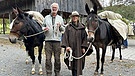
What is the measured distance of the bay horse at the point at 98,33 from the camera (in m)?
5.61

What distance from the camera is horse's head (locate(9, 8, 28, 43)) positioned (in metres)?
5.82

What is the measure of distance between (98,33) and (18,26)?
2328 millimetres

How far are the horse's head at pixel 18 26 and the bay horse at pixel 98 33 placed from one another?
1787mm

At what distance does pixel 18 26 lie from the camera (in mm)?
5891

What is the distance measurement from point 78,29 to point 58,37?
0.69 m

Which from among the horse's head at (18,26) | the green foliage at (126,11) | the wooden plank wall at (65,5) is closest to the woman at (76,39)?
the horse's head at (18,26)

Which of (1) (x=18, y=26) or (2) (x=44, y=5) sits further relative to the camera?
(2) (x=44, y=5)

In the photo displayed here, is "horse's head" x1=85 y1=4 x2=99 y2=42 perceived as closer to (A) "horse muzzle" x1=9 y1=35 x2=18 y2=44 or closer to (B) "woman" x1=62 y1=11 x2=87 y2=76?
(B) "woman" x1=62 y1=11 x2=87 y2=76

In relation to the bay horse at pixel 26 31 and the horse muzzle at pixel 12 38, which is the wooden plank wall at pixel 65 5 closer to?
the bay horse at pixel 26 31

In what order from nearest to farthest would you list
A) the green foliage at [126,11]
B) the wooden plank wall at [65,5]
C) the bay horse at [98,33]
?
1. the bay horse at [98,33]
2. the wooden plank wall at [65,5]
3. the green foliage at [126,11]

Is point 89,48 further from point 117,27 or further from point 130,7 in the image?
point 130,7

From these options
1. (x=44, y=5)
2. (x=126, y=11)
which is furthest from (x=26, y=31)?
(x=126, y=11)

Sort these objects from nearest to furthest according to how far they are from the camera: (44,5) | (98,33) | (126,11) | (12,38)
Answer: (12,38) → (98,33) → (44,5) → (126,11)

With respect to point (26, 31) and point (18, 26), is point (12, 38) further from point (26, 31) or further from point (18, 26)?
point (26, 31)
